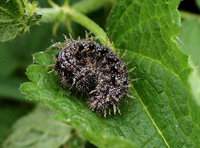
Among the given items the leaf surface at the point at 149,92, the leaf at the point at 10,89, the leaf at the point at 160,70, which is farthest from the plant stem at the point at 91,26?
the leaf at the point at 10,89

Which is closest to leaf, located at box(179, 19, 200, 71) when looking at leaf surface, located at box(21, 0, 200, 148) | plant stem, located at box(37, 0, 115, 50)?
plant stem, located at box(37, 0, 115, 50)

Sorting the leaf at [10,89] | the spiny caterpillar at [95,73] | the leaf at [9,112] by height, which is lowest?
the leaf at [9,112]

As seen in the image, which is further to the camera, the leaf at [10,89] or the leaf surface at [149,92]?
the leaf at [10,89]

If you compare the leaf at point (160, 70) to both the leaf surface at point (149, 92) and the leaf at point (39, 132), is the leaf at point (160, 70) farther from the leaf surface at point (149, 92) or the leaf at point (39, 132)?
the leaf at point (39, 132)

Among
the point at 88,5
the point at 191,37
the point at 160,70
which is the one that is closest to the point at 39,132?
the point at 88,5

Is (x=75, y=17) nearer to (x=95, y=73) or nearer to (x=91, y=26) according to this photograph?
(x=91, y=26)

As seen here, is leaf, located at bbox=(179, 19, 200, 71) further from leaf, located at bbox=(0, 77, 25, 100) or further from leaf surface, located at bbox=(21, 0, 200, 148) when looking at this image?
leaf, located at bbox=(0, 77, 25, 100)
